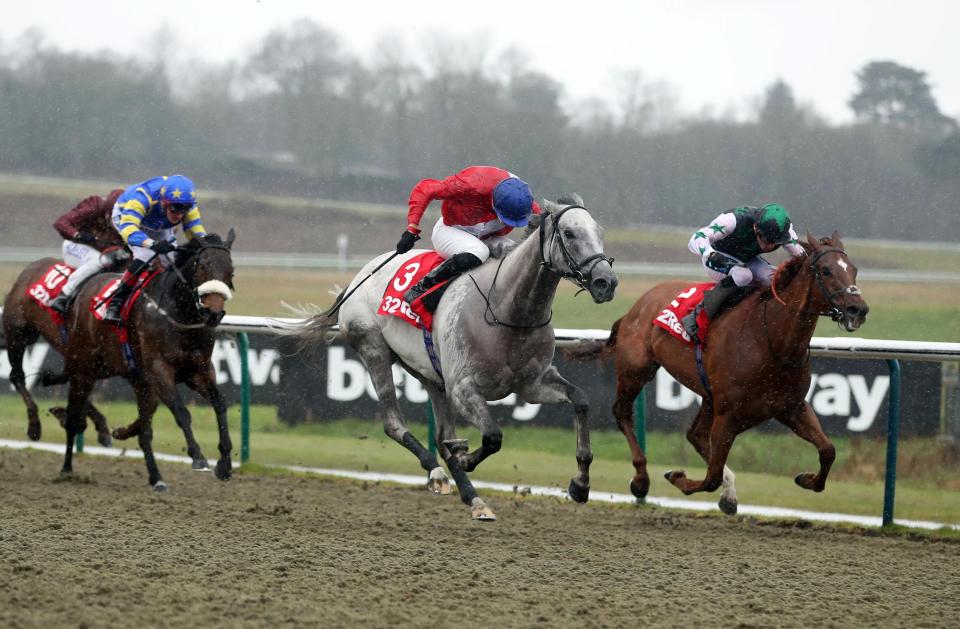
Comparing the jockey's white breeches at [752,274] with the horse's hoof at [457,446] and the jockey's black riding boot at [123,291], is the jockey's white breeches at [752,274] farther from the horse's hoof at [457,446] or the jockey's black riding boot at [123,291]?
the jockey's black riding boot at [123,291]

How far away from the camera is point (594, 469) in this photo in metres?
8.79

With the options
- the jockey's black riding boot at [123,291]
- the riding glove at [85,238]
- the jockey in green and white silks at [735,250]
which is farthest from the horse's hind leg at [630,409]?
the riding glove at [85,238]

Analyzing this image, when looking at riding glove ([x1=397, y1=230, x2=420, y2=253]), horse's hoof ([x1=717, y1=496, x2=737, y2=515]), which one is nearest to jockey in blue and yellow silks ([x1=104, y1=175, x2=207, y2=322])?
riding glove ([x1=397, y1=230, x2=420, y2=253])

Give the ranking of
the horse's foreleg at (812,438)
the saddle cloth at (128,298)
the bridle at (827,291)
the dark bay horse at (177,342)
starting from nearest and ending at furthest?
the bridle at (827,291) → the horse's foreleg at (812,438) → the dark bay horse at (177,342) → the saddle cloth at (128,298)

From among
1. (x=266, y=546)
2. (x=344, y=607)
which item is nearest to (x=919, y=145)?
(x=266, y=546)

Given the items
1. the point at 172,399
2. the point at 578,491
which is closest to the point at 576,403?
the point at 578,491

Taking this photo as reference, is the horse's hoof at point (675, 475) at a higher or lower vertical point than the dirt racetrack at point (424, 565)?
higher

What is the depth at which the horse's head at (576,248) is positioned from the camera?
503cm

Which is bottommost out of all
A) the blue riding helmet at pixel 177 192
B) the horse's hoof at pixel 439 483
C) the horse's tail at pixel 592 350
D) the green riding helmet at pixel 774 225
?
the horse's hoof at pixel 439 483

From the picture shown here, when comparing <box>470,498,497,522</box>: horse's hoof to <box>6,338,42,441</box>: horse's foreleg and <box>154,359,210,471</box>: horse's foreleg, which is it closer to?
<box>154,359,210,471</box>: horse's foreleg

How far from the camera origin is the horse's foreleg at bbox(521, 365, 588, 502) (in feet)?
18.9

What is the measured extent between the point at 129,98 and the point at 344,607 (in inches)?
523

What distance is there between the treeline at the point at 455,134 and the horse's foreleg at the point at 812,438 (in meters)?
5.43

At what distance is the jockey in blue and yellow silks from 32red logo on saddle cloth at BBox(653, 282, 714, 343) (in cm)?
286
